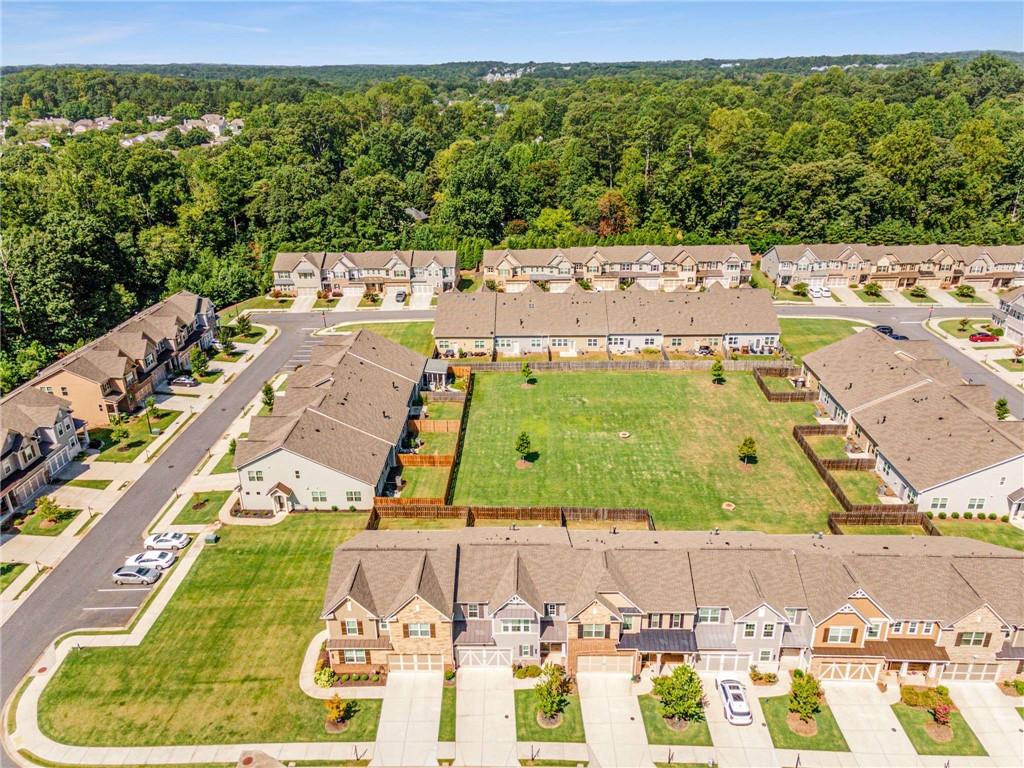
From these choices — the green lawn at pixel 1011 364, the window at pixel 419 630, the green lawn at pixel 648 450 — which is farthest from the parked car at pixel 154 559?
the green lawn at pixel 1011 364

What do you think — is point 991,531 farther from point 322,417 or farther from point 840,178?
point 840,178

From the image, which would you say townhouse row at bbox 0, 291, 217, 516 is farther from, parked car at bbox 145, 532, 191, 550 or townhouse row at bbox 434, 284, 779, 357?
townhouse row at bbox 434, 284, 779, 357

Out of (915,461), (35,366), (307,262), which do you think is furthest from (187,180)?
(915,461)

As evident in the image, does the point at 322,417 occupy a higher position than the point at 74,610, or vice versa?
the point at 322,417

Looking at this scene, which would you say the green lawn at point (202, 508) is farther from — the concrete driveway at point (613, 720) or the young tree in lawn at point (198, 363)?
the concrete driveway at point (613, 720)

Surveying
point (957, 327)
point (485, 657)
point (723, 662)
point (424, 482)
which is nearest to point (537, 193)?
point (957, 327)

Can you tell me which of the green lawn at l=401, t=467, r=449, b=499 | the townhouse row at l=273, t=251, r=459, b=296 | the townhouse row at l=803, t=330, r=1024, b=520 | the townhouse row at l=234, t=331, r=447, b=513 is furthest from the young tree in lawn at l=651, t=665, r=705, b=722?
the townhouse row at l=273, t=251, r=459, b=296

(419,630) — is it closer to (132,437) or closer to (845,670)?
(845,670)
